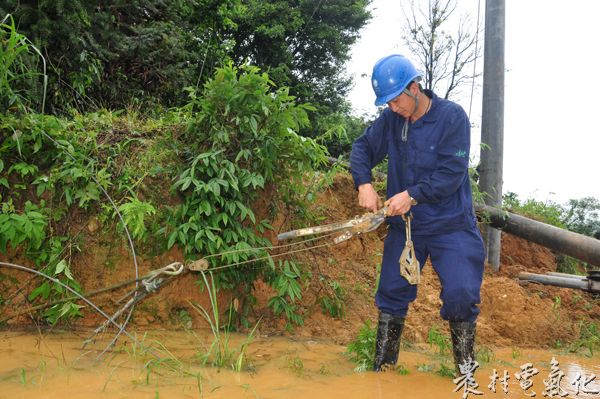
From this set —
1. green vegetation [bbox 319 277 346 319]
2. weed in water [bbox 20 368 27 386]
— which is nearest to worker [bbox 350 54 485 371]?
green vegetation [bbox 319 277 346 319]

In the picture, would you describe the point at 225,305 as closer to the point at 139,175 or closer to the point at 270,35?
the point at 139,175

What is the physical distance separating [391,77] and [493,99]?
106 inches

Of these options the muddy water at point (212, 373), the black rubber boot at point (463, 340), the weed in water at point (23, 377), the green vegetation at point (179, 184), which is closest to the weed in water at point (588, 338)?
the muddy water at point (212, 373)

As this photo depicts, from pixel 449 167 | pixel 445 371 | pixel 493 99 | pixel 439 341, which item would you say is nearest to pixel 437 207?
pixel 449 167

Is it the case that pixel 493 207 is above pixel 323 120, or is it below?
below

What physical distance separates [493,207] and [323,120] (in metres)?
10.5

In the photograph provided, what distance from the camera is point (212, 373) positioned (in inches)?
108

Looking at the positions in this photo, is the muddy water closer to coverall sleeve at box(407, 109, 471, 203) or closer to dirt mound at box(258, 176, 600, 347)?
dirt mound at box(258, 176, 600, 347)

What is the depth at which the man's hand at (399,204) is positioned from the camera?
9.30 ft

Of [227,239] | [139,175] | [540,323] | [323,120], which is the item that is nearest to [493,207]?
[540,323]

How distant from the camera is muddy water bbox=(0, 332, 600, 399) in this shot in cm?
247

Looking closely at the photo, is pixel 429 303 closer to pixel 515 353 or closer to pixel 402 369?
pixel 515 353

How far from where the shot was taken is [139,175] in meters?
3.87

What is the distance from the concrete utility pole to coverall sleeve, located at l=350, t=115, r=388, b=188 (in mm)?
2339
